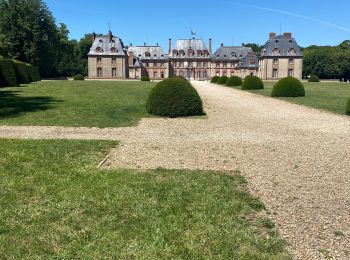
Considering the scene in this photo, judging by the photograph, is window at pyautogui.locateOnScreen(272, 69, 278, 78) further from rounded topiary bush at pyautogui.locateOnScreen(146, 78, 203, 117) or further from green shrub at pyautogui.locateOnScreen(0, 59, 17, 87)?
rounded topiary bush at pyautogui.locateOnScreen(146, 78, 203, 117)

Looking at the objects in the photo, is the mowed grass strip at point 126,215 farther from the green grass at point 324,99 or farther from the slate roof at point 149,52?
the slate roof at point 149,52

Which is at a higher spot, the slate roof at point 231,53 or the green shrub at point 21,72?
the slate roof at point 231,53

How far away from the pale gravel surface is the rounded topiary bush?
0.71 m

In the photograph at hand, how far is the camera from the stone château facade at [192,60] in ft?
198

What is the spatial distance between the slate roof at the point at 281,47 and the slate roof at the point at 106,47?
23125mm

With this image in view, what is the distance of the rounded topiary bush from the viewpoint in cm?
1182

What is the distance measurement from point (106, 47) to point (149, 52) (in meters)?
12.0

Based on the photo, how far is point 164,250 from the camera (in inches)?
119

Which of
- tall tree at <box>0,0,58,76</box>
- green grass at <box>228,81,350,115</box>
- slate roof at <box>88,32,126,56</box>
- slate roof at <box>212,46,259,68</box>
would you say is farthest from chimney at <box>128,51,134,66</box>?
green grass at <box>228,81,350,115</box>

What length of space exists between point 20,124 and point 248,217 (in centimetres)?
749

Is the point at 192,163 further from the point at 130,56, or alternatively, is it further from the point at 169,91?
the point at 130,56

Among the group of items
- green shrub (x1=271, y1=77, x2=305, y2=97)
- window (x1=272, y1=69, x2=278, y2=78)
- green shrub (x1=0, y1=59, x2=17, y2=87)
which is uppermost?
window (x1=272, y1=69, x2=278, y2=78)

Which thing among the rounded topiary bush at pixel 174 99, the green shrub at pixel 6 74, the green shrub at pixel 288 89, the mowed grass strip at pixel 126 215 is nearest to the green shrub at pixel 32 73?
the green shrub at pixel 6 74

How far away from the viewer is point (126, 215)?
146 inches
